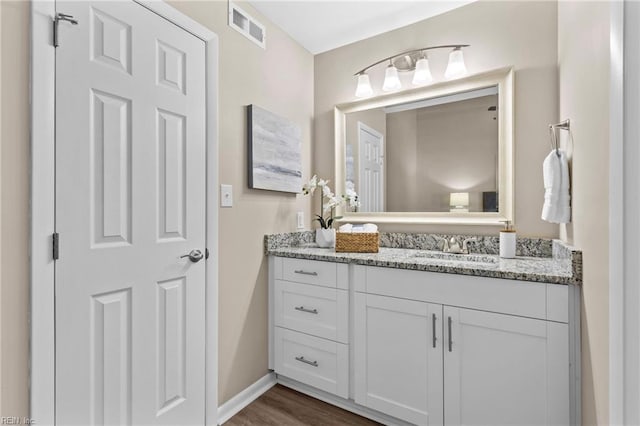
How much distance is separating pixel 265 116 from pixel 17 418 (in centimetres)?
175

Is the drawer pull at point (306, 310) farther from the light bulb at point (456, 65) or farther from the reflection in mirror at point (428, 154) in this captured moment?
the light bulb at point (456, 65)

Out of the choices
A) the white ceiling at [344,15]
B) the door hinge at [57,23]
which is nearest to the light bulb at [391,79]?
the white ceiling at [344,15]

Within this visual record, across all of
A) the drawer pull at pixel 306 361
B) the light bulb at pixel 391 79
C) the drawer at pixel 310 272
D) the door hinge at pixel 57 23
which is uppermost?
the light bulb at pixel 391 79

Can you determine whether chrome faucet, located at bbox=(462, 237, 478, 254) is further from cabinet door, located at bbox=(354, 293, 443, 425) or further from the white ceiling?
the white ceiling

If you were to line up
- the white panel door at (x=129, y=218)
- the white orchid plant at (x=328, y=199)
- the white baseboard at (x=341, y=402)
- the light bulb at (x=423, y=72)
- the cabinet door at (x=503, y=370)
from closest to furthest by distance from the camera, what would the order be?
the white panel door at (x=129, y=218)
the cabinet door at (x=503, y=370)
the white baseboard at (x=341, y=402)
the light bulb at (x=423, y=72)
the white orchid plant at (x=328, y=199)

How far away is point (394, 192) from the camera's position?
227 cm

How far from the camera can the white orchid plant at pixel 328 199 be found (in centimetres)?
227

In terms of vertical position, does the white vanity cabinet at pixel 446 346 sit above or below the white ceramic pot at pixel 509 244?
below

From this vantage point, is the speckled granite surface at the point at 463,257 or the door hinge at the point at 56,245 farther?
the speckled granite surface at the point at 463,257

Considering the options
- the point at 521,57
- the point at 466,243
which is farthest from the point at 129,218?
the point at 521,57

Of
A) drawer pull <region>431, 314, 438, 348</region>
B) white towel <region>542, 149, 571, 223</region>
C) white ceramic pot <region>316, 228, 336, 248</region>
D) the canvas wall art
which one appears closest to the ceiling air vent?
the canvas wall art

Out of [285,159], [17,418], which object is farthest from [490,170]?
[17,418]

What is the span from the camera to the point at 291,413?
178 cm

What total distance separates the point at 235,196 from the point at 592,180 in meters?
1.62
